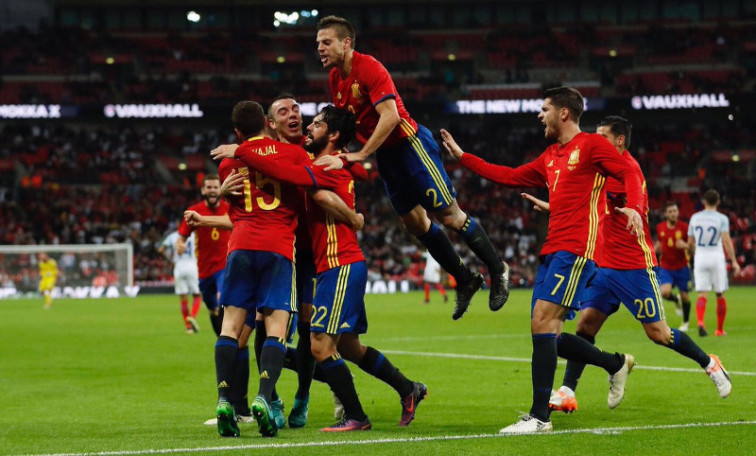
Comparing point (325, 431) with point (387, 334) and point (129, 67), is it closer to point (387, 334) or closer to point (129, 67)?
point (387, 334)

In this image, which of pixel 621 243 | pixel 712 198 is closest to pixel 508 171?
pixel 621 243

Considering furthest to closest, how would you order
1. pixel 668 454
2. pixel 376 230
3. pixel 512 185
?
1. pixel 376 230
2. pixel 512 185
3. pixel 668 454

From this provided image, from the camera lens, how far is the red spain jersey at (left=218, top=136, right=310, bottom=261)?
771 cm

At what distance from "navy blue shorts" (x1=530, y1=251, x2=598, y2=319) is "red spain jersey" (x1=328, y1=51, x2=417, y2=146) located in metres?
1.57

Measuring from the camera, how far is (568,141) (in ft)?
26.9

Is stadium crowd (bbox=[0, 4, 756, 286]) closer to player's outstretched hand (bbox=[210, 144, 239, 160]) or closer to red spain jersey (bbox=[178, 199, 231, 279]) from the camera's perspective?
red spain jersey (bbox=[178, 199, 231, 279])

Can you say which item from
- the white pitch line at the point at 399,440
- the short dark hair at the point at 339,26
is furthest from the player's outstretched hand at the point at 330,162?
the white pitch line at the point at 399,440

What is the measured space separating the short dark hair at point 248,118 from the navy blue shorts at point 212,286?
769cm

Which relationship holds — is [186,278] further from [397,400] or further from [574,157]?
[574,157]

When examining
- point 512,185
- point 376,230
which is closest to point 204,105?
point 376,230

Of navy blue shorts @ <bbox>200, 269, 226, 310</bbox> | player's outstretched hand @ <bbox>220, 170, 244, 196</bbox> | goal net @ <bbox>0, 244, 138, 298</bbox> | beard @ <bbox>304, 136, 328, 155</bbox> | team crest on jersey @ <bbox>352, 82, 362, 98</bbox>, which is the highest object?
team crest on jersey @ <bbox>352, 82, 362, 98</bbox>

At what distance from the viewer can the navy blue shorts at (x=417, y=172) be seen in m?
8.30

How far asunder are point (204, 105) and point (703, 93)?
82.0 feet

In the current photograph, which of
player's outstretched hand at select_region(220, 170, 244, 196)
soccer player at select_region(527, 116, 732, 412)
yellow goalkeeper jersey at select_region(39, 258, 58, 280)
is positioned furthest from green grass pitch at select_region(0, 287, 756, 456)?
yellow goalkeeper jersey at select_region(39, 258, 58, 280)
